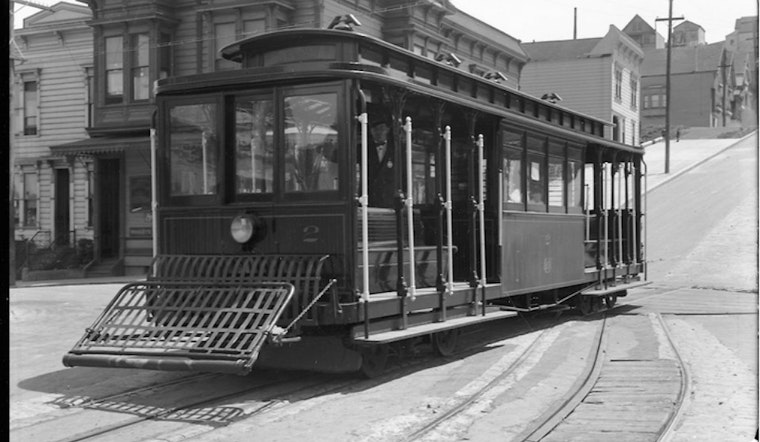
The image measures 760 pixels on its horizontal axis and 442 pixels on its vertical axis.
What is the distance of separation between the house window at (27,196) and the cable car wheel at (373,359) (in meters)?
19.3

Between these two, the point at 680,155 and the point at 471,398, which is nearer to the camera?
the point at 471,398

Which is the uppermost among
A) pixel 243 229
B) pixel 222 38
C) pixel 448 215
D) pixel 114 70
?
pixel 222 38

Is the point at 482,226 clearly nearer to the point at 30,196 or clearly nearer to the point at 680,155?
the point at 30,196

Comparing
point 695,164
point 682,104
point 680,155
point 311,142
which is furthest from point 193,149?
point 682,104

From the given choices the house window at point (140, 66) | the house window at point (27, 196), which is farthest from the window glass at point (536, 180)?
the house window at point (27, 196)

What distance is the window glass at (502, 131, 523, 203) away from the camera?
422 inches

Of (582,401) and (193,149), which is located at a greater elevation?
(193,149)

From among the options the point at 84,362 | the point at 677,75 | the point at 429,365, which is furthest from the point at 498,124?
the point at 677,75

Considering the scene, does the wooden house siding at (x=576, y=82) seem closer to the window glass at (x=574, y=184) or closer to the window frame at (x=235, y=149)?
the window glass at (x=574, y=184)

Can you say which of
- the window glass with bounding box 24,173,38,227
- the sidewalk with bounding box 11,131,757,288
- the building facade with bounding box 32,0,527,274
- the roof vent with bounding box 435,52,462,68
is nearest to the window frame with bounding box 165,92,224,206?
the roof vent with bounding box 435,52,462,68

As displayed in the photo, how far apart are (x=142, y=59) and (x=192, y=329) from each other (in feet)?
56.7

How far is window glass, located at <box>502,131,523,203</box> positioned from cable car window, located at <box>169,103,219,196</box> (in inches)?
153

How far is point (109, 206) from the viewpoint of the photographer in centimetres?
2423

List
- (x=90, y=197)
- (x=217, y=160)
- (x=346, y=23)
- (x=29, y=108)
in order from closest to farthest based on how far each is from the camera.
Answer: (x=217, y=160), (x=346, y=23), (x=90, y=197), (x=29, y=108)
